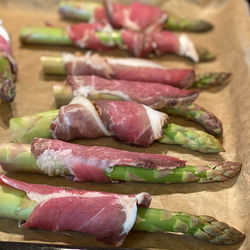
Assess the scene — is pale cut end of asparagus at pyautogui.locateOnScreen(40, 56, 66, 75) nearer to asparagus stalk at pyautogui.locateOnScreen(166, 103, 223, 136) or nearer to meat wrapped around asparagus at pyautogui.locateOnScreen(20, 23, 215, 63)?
meat wrapped around asparagus at pyautogui.locateOnScreen(20, 23, 215, 63)

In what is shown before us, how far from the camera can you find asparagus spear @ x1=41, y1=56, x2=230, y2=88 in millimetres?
2689

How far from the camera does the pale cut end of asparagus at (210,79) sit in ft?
8.82

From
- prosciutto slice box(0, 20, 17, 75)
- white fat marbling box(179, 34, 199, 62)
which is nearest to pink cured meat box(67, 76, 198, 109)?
prosciutto slice box(0, 20, 17, 75)

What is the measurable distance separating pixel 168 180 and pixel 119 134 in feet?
1.40

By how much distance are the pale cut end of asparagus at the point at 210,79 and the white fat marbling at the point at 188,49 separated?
307mm

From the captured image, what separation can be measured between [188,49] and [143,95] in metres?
0.83

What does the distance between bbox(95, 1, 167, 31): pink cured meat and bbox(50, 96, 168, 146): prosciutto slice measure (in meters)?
1.24

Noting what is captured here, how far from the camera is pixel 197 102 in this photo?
262 centimetres

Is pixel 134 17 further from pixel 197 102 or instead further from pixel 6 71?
pixel 6 71

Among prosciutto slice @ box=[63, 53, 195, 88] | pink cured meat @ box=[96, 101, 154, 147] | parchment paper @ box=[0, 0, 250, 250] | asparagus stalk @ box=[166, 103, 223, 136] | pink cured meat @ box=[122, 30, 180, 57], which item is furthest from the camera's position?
pink cured meat @ box=[122, 30, 180, 57]

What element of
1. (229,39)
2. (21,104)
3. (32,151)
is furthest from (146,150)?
(229,39)

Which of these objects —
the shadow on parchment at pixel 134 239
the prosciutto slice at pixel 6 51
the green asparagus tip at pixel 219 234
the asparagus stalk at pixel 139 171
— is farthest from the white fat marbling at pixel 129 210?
the prosciutto slice at pixel 6 51

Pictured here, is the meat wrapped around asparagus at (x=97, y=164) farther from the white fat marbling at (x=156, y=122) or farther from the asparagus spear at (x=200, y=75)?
the asparagus spear at (x=200, y=75)

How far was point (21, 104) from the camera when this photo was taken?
254 centimetres
